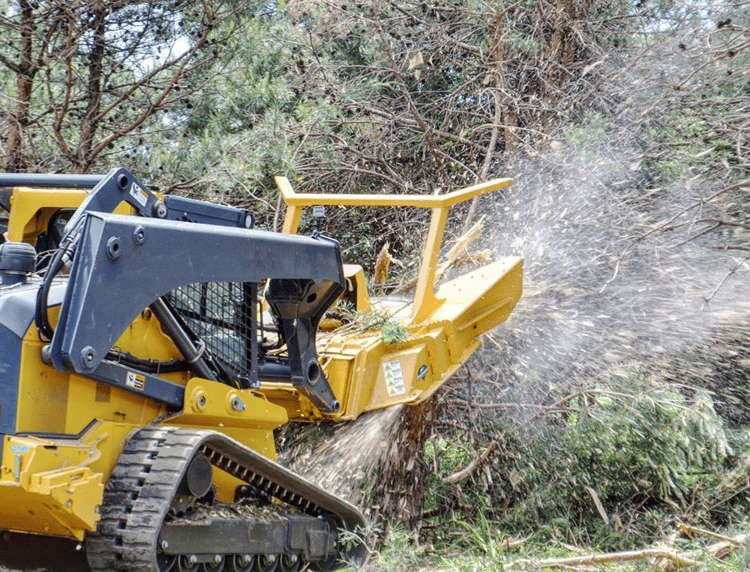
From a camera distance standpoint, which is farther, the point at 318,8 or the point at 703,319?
the point at 318,8

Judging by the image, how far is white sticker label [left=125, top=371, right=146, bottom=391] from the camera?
11.7 feet

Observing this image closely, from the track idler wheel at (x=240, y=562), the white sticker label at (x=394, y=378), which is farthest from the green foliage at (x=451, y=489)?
the track idler wheel at (x=240, y=562)

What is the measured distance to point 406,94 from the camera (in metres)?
7.55

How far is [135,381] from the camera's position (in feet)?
11.9

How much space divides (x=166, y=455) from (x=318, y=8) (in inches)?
220

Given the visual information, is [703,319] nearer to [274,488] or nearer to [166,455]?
[274,488]

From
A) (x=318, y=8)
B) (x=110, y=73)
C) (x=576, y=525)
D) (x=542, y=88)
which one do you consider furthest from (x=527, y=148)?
(x=110, y=73)

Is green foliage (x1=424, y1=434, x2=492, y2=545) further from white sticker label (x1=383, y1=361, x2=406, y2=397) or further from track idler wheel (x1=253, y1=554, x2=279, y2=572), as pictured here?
track idler wheel (x1=253, y1=554, x2=279, y2=572)

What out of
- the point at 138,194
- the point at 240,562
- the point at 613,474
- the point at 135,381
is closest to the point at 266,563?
the point at 240,562

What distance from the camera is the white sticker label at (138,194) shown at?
395cm

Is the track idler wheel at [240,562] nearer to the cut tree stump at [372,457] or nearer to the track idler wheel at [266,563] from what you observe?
the track idler wheel at [266,563]

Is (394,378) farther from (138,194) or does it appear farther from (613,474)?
(613,474)

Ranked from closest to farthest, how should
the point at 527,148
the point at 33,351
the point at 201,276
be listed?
the point at 33,351 < the point at 201,276 < the point at 527,148

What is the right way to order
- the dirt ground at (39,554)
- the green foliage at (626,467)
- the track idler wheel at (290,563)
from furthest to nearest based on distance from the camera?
the green foliage at (626,467)
the track idler wheel at (290,563)
the dirt ground at (39,554)
